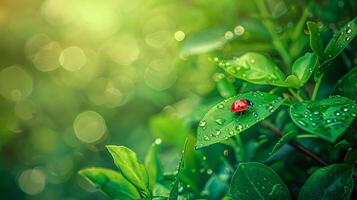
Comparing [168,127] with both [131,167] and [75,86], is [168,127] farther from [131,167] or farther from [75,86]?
[75,86]

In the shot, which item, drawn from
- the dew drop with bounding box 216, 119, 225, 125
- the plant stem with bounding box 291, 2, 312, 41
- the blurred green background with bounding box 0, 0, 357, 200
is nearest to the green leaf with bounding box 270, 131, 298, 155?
the dew drop with bounding box 216, 119, 225, 125

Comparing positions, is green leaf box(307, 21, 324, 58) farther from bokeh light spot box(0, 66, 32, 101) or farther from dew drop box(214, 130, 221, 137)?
bokeh light spot box(0, 66, 32, 101)

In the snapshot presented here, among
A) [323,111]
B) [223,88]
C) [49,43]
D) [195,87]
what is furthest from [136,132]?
[323,111]

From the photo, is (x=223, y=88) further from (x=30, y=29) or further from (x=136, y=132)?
(x=30, y=29)

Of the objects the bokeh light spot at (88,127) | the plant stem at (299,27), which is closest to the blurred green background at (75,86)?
the bokeh light spot at (88,127)

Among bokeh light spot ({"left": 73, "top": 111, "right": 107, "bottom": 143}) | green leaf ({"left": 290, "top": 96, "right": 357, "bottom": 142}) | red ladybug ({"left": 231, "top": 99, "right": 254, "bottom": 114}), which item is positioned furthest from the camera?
bokeh light spot ({"left": 73, "top": 111, "right": 107, "bottom": 143})

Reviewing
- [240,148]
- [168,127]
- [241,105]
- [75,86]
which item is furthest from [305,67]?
[75,86]

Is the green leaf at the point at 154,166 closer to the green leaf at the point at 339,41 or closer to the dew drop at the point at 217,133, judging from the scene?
the dew drop at the point at 217,133

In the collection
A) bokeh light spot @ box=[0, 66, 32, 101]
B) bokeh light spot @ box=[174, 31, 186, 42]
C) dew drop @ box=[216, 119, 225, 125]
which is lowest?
bokeh light spot @ box=[0, 66, 32, 101]
